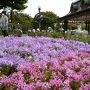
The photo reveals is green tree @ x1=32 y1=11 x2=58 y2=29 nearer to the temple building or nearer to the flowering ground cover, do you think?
the temple building

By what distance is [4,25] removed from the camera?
73.0 ft

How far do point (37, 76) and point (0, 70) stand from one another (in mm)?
1522

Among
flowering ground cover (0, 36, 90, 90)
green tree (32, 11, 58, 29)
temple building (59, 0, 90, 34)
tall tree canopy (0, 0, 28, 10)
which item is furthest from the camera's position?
green tree (32, 11, 58, 29)

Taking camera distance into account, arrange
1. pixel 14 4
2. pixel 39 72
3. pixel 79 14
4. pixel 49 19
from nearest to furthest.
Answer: pixel 39 72
pixel 79 14
pixel 14 4
pixel 49 19

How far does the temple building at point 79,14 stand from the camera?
41125 millimetres

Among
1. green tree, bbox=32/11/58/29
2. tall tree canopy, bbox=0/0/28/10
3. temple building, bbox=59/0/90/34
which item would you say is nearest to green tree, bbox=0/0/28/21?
tall tree canopy, bbox=0/0/28/10

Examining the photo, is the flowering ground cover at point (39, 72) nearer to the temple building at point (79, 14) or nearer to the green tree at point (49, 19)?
the temple building at point (79, 14)

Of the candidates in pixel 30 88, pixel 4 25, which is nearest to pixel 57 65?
pixel 30 88

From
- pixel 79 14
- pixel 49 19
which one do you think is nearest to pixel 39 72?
pixel 79 14

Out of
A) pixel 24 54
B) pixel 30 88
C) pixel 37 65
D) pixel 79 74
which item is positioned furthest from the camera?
pixel 24 54

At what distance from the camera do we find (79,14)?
1679 inches

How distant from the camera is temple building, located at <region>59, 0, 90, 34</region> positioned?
1619 inches

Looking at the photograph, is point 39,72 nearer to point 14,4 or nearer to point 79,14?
point 79,14

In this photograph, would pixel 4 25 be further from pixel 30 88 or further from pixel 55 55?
pixel 30 88
